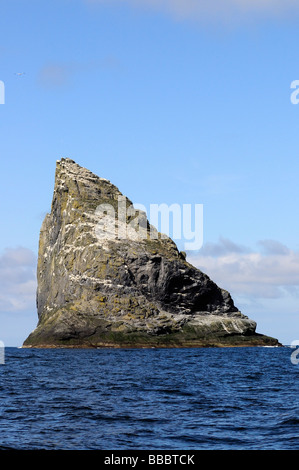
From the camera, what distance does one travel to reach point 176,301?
16688 centimetres

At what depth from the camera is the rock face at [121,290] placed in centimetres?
15100

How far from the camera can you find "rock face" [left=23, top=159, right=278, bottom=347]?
151000 millimetres

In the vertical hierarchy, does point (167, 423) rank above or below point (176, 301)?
below

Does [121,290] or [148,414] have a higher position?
[121,290]

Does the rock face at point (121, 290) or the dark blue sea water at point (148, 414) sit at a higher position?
the rock face at point (121, 290)

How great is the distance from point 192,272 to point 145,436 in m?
144

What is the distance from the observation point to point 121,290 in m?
Result: 160

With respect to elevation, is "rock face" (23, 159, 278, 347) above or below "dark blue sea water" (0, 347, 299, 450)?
above

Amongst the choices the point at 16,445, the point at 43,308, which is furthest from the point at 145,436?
the point at 43,308

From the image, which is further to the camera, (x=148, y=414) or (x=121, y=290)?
(x=121, y=290)

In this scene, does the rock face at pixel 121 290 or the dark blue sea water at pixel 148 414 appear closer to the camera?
the dark blue sea water at pixel 148 414

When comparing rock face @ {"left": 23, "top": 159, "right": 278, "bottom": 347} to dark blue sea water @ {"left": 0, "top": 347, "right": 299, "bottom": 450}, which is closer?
dark blue sea water @ {"left": 0, "top": 347, "right": 299, "bottom": 450}
